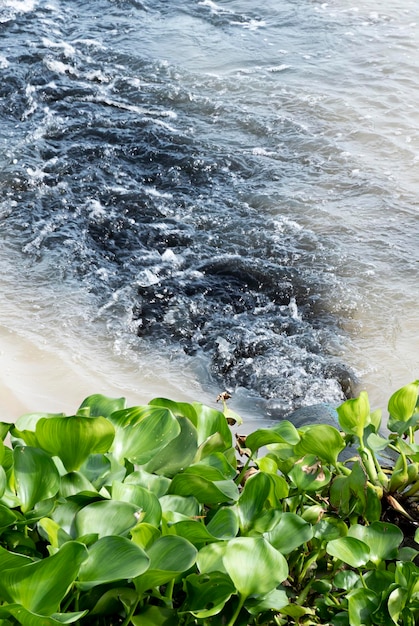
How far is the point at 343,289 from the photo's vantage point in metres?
3.98

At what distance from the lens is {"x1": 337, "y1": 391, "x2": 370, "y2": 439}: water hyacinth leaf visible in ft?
4.55

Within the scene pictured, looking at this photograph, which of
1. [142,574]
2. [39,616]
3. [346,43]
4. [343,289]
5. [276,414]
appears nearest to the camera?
[39,616]

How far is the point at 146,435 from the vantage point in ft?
4.29

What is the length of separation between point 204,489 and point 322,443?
0.24m

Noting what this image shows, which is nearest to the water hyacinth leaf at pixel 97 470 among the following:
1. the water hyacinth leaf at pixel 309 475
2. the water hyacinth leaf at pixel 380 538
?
the water hyacinth leaf at pixel 309 475

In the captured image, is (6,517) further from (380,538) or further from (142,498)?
(380,538)

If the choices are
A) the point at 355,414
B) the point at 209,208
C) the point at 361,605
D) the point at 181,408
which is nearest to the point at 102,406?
the point at 181,408

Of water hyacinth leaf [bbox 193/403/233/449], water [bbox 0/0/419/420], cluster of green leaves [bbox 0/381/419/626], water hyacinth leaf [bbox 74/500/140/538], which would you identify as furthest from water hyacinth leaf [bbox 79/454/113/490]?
Result: water [bbox 0/0/419/420]

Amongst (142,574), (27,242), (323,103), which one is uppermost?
(142,574)

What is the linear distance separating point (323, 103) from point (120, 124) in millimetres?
1627

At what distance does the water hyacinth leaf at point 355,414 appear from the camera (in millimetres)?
1387

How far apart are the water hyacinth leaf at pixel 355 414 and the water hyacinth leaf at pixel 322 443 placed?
51 millimetres

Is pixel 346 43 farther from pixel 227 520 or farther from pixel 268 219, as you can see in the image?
pixel 227 520

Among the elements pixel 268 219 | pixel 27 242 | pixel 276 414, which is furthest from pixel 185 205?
pixel 276 414
